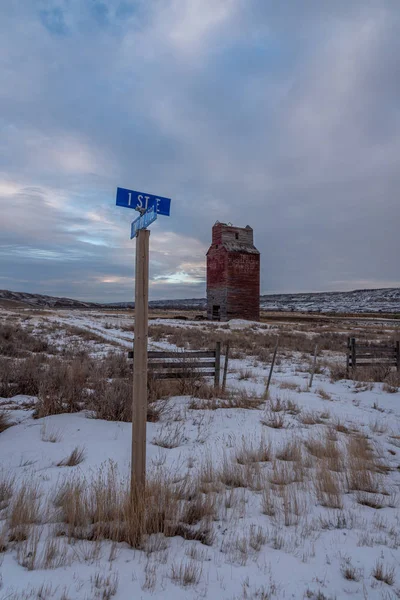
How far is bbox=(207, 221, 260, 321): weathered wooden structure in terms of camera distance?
1628 inches

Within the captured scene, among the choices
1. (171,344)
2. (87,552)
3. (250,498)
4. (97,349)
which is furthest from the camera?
(171,344)

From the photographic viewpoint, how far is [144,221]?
3814 millimetres

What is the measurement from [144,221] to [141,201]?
23cm

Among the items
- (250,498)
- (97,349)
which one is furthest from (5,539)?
(97,349)

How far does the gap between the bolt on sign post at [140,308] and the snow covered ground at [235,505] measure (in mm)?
701

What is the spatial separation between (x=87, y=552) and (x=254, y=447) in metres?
3.21

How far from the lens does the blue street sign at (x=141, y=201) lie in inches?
150

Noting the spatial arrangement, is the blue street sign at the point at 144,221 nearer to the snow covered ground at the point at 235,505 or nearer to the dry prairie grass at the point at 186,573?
the snow covered ground at the point at 235,505

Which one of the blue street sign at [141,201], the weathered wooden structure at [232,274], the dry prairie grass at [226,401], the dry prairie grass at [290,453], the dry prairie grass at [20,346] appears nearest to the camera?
the blue street sign at [141,201]

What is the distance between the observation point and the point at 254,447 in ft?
18.6

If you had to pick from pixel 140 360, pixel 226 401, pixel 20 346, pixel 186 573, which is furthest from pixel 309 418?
pixel 20 346

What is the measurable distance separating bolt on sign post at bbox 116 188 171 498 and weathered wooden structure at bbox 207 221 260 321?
37293mm

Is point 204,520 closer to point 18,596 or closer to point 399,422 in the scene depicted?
point 18,596

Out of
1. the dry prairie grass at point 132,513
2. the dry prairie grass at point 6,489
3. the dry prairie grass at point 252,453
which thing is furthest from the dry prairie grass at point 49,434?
the dry prairie grass at point 252,453
